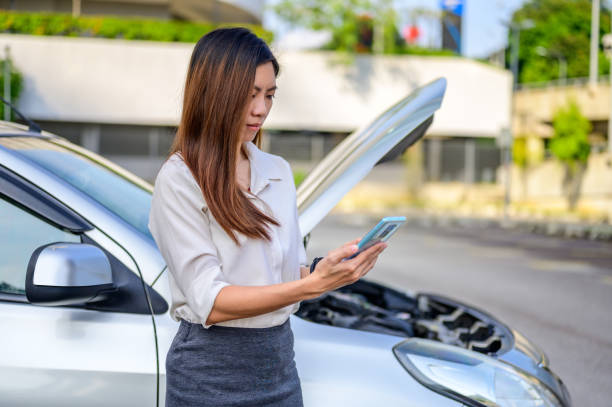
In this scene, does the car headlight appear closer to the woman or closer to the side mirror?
the woman

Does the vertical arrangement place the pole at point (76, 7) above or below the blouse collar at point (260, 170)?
above

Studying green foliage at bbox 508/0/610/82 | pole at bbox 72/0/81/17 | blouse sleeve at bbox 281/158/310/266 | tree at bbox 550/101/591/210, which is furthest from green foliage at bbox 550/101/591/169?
blouse sleeve at bbox 281/158/310/266

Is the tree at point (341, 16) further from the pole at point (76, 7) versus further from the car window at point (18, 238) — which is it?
the car window at point (18, 238)

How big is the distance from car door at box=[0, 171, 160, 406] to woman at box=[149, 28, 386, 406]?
0.86 feet

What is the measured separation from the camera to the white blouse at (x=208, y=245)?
1408 mm

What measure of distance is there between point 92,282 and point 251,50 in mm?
714

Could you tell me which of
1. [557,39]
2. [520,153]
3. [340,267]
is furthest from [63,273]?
[557,39]

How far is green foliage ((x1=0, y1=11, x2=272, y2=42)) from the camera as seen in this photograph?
25594mm

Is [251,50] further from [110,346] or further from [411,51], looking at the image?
[411,51]

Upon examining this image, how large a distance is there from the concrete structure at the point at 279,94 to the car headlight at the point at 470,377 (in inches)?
914

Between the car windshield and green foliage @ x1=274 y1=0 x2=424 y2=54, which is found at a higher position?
green foliage @ x1=274 y1=0 x2=424 y2=54

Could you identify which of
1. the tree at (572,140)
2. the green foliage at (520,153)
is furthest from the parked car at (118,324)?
the green foliage at (520,153)

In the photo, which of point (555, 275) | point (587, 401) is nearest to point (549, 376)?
point (587, 401)

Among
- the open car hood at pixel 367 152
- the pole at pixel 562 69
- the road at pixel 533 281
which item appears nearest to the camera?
the open car hood at pixel 367 152
